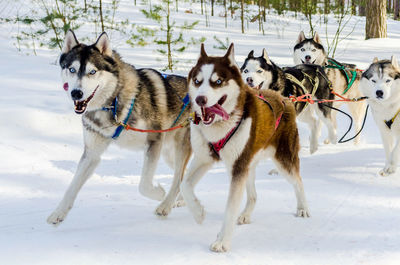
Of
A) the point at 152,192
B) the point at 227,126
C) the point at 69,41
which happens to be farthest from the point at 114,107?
the point at 227,126

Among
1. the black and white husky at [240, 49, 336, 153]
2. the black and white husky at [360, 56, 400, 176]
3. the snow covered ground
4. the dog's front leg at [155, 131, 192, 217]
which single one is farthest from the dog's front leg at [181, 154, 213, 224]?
the black and white husky at [360, 56, 400, 176]

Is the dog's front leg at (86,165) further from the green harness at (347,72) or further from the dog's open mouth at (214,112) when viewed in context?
the green harness at (347,72)

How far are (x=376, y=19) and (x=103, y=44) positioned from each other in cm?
1182

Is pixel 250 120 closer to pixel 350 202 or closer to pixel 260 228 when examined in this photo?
pixel 260 228

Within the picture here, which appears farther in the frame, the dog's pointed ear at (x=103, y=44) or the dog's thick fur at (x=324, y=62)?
the dog's thick fur at (x=324, y=62)

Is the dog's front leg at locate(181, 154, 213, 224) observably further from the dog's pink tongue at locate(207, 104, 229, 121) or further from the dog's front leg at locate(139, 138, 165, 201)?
the dog's front leg at locate(139, 138, 165, 201)

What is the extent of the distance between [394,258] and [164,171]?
3447 mm

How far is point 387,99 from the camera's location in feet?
15.8

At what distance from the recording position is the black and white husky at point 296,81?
516 centimetres

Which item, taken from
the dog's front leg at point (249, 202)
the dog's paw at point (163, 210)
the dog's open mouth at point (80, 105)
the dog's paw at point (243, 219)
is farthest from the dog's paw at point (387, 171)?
the dog's open mouth at point (80, 105)

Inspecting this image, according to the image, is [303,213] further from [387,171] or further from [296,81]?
[296,81]

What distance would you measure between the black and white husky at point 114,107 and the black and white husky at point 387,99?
2.24 meters

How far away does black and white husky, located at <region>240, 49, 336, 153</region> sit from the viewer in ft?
16.9

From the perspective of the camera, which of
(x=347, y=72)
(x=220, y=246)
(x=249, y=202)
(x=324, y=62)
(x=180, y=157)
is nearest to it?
(x=220, y=246)
